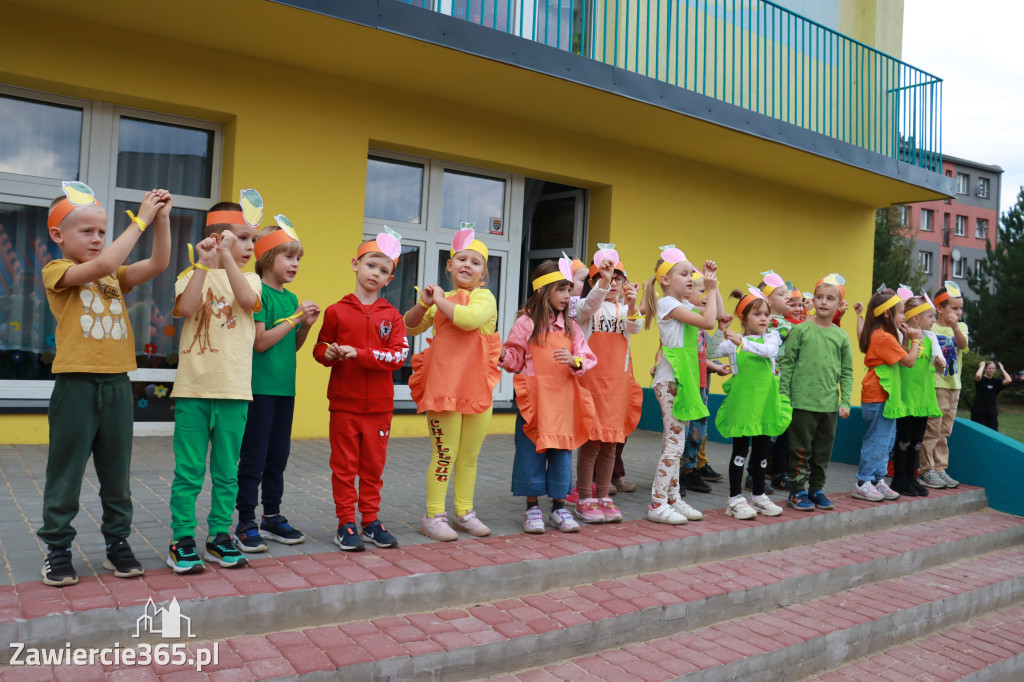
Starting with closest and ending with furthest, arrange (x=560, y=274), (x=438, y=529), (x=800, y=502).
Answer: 1. (x=438, y=529)
2. (x=560, y=274)
3. (x=800, y=502)

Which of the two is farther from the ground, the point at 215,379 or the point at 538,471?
the point at 215,379

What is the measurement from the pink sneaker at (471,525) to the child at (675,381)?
1337 millimetres

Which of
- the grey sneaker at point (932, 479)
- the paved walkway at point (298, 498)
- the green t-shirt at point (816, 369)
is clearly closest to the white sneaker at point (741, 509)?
the paved walkway at point (298, 498)

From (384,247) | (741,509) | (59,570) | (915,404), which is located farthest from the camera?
(915,404)

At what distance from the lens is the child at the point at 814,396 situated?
6145mm

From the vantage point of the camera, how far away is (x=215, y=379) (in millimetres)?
3688

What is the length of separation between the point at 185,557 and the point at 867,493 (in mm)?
5570

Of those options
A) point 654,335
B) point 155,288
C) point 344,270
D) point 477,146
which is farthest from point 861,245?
point 155,288

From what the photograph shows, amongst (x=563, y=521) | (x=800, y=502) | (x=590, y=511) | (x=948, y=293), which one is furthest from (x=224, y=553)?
(x=948, y=293)

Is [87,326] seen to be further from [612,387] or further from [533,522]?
[612,387]

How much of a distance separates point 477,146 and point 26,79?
15.0 feet

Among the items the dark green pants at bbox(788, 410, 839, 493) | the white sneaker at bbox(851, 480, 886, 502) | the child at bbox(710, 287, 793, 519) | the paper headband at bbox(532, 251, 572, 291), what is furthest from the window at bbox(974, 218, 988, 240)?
the paper headband at bbox(532, 251, 572, 291)

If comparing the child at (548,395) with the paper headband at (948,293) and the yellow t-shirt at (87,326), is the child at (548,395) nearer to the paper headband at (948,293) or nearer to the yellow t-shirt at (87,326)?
the yellow t-shirt at (87,326)

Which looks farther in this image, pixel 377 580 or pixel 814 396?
pixel 814 396
